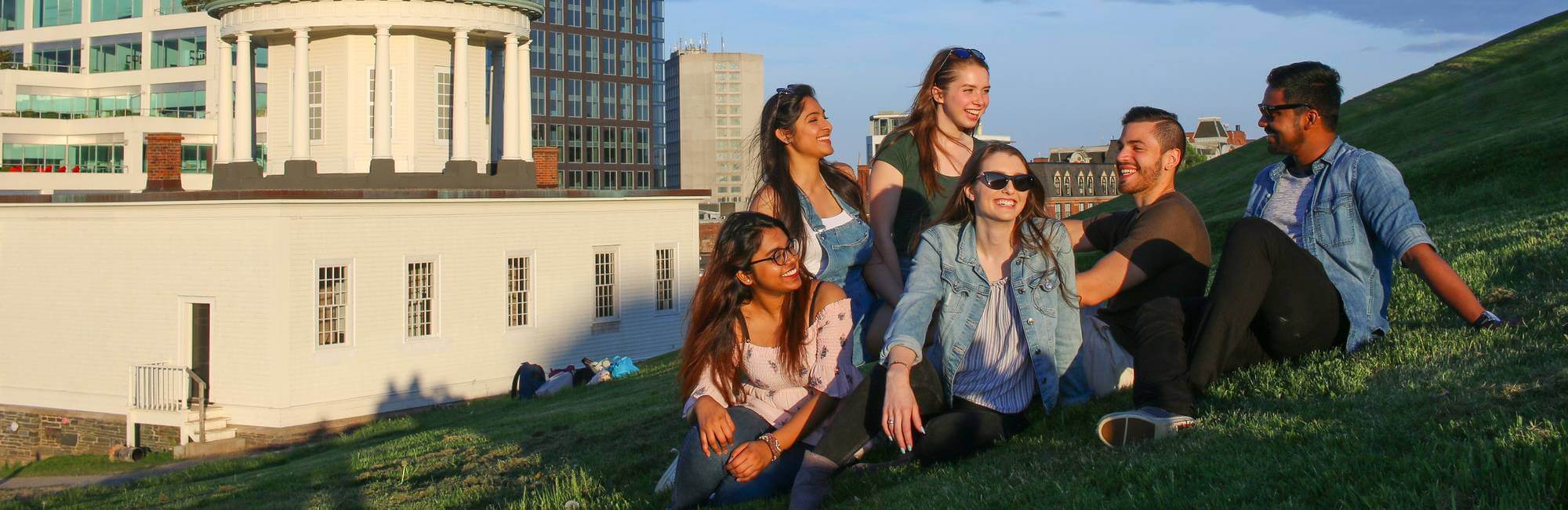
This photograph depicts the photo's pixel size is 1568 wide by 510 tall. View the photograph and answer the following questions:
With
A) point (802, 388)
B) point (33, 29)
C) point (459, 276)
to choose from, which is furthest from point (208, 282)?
point (33, 29)

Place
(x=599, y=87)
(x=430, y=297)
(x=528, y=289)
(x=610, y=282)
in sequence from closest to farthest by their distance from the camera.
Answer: (x=430, y=297)
(x=528, y=289)
(x=610, y=282)
(x=599, y=87)

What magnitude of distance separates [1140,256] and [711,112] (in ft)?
497

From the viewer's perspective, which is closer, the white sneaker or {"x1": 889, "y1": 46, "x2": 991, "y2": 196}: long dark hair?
the white sneaker

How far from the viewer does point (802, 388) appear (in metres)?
6.43

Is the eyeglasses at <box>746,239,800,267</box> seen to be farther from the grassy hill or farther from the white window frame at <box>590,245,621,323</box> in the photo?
the white window frame at <box>590,245,621,323</box>

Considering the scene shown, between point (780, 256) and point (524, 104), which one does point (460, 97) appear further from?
point (780, 256)

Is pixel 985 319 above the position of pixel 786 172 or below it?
below

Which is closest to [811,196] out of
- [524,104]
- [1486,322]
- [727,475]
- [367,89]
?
[727,475]

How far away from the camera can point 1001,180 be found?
6.02 m

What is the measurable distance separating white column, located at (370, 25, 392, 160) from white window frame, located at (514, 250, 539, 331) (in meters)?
4.59

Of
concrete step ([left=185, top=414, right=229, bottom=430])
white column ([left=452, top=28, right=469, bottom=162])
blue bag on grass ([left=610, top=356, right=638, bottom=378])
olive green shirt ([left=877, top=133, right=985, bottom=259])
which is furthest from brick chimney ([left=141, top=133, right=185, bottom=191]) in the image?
olive green shirt ([left=877, top=133, right=985, bottom=259])

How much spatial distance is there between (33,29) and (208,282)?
55.4 metres

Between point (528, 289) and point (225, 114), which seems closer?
point (528, 289)

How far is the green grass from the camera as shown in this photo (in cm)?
2228
